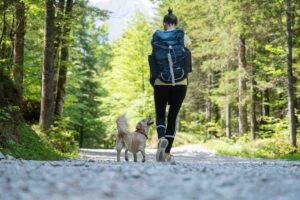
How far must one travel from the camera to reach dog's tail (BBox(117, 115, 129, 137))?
951 cm

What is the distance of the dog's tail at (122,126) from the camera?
951cm

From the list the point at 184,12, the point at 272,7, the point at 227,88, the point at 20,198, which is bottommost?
the point at 20,198

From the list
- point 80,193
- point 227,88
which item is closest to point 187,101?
point 227,88

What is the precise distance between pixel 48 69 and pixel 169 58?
22.9ft

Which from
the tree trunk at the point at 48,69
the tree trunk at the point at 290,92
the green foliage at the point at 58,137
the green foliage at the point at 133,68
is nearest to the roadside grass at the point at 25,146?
the green foliage at the point at 58,137

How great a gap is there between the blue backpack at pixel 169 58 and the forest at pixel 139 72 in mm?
3421

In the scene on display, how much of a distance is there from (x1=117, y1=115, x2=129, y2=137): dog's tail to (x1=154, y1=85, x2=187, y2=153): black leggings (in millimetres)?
1571

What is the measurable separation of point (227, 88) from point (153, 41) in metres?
20.2

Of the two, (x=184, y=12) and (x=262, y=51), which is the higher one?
(x=184, y=12)

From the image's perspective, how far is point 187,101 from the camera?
40.3 metres

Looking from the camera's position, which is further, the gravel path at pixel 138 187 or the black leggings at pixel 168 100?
the black leggings at pixel 168 100

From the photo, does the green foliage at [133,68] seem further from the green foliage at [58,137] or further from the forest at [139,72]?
the green foliage at [58,137]

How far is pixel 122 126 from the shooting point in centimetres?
951

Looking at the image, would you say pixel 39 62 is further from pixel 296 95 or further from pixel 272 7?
pixel 296 95
